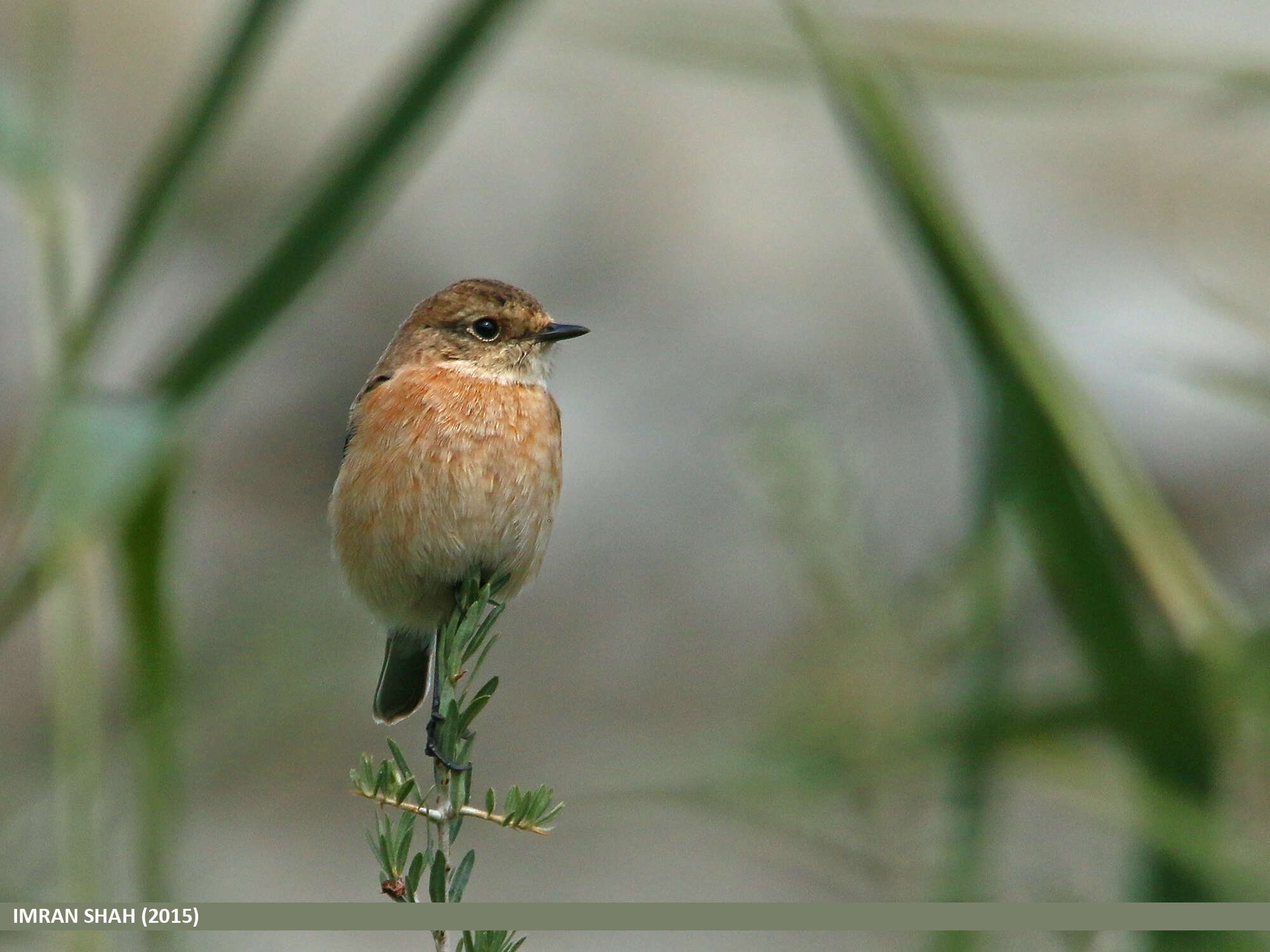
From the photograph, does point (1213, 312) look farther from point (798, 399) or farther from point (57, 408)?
point (57, 408)

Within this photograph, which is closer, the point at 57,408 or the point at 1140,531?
the point at 1140,531

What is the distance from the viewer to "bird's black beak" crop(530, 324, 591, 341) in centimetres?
337

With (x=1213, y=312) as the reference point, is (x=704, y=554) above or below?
above

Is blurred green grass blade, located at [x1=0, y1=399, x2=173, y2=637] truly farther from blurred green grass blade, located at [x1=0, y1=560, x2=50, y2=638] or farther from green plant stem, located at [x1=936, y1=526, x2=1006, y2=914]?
green plant stem, located at [x1=936, y1=526, x2=1006, y2=914]

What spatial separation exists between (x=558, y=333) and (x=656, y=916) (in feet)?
6.77

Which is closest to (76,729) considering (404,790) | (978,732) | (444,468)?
(404,790)

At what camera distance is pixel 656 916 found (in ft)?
5.20

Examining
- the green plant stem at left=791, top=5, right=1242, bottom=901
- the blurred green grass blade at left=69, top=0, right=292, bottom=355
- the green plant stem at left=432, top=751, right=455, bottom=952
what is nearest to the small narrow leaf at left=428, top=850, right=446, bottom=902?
the green plant stem at left=432, top=751, right=455, bottom=952

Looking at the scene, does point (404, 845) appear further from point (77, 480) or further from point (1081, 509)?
point (1081, 509)

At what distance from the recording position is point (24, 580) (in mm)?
1208

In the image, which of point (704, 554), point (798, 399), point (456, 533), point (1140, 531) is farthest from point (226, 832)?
point (1140, 531)

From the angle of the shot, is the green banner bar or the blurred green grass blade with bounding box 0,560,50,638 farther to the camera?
the blurred green grass blade with bounding box 0,560,50,638

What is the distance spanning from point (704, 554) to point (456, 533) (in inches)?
204

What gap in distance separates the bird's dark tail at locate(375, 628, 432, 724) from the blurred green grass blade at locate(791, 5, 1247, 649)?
2550 millimetres
